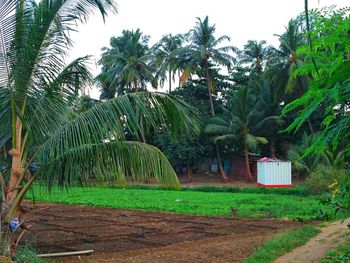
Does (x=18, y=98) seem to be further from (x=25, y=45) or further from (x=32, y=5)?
(x=32, y=5)

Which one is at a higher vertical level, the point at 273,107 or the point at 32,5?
the point at 273,107

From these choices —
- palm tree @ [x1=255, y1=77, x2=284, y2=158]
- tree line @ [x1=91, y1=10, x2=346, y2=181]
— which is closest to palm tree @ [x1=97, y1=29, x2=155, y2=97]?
tree line @ [x1=91, y1=10, x2=346, y2=181]

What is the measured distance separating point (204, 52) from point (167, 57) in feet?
11.8

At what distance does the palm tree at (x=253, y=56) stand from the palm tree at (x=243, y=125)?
334 inches

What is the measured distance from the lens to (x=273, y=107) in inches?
1505

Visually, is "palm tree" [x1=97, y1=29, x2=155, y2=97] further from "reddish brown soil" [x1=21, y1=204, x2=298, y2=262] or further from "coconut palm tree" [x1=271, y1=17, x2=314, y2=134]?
"reddish brown soil" [x1=21, y1=204, x2=298, y2=262]

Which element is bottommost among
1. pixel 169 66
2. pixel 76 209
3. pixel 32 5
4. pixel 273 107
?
pixel 76 209

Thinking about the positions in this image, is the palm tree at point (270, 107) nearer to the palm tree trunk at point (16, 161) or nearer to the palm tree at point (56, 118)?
the palm tree at point (56, 118)

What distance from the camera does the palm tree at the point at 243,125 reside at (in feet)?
117

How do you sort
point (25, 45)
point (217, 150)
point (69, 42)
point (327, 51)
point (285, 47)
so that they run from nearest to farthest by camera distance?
1. point (327, 51)
2. point (25, 45)
3. point (69, 42)
4. point (285, 47)
5. point (217, 150)

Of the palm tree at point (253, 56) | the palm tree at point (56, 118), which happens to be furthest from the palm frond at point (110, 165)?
the palm tree at point (253, 56)

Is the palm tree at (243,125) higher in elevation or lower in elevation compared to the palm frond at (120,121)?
higher

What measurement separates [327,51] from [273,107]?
113ft

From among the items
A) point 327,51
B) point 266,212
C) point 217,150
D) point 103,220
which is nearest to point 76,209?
point 103,220
